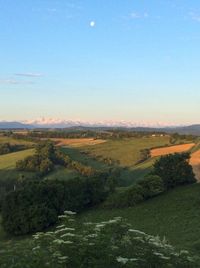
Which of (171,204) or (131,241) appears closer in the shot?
(131,241)

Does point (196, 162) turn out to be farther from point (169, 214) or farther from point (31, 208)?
point (31, 208)

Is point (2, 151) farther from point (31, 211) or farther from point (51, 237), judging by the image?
point (51, 237)

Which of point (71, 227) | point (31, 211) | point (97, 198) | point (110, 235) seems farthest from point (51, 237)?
point (97, 198)

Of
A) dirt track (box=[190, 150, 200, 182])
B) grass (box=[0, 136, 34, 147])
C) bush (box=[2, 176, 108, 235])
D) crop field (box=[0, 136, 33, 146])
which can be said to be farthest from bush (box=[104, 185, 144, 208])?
crop field (box=[0, 136, 33, 146])

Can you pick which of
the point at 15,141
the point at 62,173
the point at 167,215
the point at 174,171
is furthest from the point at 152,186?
the point at 15,141

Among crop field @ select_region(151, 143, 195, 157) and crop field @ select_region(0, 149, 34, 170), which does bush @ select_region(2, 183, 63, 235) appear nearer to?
crop field @ select_region(151, 143, 195, 157)

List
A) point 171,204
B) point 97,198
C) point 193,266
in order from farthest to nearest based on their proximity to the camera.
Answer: point 97,198 < point 171,204 < point 193,266

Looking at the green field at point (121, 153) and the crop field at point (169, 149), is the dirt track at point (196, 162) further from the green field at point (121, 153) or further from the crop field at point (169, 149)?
the crop field at point (169, 149)

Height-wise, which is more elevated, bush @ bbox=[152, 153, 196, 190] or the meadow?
bush @ bbox=[152, 153, 196, 190]
